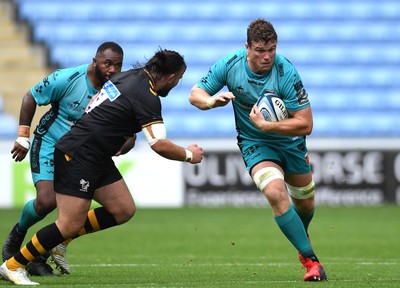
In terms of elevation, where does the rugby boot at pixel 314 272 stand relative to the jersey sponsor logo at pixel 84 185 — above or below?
below

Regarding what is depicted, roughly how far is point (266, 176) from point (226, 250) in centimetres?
395

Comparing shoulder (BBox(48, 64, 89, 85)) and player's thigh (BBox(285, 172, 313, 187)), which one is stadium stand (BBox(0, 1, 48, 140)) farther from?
player's thigh (BBox(285, 172, 313, 187))

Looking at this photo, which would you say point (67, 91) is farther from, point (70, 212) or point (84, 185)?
point (70, 212)

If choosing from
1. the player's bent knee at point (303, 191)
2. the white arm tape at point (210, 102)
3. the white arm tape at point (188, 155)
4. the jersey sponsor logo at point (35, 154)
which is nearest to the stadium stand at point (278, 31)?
the jersey sponsor logo at point (35, 154)

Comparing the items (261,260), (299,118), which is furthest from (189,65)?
(299,118)

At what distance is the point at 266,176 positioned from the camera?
8133mm

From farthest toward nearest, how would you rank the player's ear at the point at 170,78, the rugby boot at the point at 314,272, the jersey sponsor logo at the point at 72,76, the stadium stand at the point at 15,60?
the stadium stand at the point at 15,60 → the jersey sponsor logo at the point at 72,76 → the rugby boot at the point at 314,272 → the player's ear at the point at 170,78

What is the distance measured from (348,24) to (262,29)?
17401mm

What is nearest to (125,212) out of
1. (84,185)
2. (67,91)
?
(84,185)

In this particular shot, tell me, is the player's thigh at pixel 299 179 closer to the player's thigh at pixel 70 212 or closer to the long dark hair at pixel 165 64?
the long dark hair at pixel 165 64

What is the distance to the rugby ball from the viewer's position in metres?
8.09

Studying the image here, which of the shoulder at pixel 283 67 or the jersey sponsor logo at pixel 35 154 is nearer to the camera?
the shoulder at pixel 283 67

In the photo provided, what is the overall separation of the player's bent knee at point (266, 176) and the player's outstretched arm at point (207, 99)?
71cm

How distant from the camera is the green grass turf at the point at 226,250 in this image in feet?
27.1
